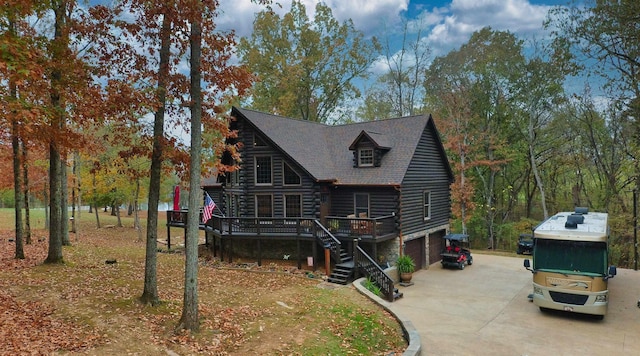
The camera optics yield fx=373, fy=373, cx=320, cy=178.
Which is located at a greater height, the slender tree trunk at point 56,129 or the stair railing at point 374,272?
the slender tree trunk at point 56,129

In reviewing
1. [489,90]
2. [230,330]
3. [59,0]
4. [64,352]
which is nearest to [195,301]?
[230,330]

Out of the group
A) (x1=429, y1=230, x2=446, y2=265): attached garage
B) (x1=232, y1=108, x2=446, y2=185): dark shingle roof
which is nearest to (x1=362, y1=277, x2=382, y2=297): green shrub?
(x1=232, y1=108, x2=446, y2=185): dark shingle roof

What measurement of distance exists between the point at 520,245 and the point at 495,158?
1086cm

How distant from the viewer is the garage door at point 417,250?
2075 centimetres

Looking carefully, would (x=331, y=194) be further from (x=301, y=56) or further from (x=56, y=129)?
(x=301, y=56)

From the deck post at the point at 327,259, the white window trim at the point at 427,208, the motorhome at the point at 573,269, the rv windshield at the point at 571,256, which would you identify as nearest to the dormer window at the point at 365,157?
the white window trim at the point at 427,208

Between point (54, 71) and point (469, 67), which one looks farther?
point (469, 67)

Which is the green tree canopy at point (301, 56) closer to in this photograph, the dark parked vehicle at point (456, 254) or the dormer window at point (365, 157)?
the dormer window at point (365, 157)

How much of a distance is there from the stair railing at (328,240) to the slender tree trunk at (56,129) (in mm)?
10651

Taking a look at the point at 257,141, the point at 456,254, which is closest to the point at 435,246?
the point at 456,254

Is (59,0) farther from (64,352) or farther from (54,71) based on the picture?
(64,352)

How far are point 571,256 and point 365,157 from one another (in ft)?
36.1

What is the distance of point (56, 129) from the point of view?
11.8 m

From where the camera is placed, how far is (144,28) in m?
9.91
